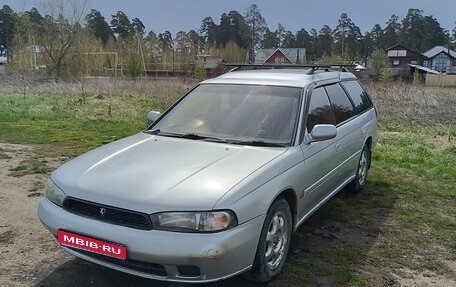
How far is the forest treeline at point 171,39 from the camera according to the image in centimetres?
4122

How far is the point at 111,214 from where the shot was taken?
8.85 ft

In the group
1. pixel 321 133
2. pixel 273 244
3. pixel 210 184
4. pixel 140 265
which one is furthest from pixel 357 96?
pixel 140 265

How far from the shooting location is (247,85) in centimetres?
419

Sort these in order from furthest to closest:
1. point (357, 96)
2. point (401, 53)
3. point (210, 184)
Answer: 1. point (401, 53)
2. point (357, 96)
3. point (210, 184)

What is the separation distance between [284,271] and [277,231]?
40 centimetres

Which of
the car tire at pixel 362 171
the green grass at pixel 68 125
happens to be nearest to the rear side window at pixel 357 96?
the car tire at pixel 362 171

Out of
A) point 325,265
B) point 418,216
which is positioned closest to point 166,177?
point 325,265

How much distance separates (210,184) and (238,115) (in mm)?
1246

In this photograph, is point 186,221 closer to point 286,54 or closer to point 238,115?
point 238,115

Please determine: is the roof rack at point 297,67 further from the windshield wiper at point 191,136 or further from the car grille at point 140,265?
the car grille at point 140,265

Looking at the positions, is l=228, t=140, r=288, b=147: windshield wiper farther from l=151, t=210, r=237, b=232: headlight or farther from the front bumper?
l=151, t=210, r=237, b=232: headlight

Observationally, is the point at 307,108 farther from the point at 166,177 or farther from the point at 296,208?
the point at 166,177

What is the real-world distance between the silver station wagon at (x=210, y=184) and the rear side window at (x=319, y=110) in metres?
0.01

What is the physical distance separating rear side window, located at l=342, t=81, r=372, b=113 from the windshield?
1.61 meters
